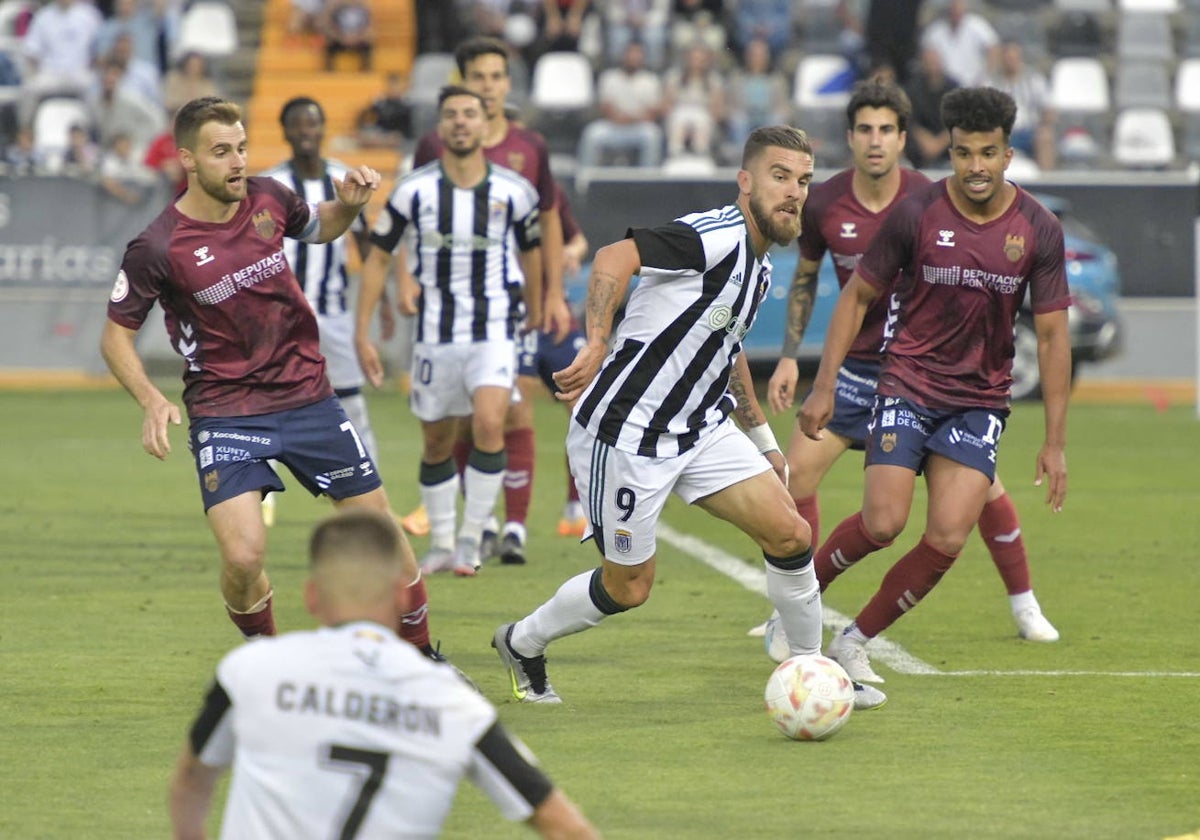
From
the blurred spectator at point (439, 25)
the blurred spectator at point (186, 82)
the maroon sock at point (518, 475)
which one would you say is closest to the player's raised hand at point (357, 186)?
the maroon sock at point (518, 475)

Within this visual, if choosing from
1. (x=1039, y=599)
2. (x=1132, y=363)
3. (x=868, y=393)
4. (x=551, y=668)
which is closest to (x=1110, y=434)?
(x=1132, y=363)

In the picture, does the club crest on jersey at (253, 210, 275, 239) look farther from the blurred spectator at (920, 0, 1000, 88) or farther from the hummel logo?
the blurred spectator at (920, 0, 1000, 88)

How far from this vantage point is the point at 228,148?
6688mm

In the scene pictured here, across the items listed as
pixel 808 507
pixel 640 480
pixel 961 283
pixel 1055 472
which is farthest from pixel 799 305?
pixel 640 480

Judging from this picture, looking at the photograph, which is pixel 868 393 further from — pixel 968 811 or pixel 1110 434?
pixel 1110 434

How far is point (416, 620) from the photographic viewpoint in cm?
698

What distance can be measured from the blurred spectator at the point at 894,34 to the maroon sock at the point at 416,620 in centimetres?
1636

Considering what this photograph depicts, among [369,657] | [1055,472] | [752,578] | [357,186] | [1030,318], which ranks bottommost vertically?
[752,578]

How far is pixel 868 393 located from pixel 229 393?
8.76 feet

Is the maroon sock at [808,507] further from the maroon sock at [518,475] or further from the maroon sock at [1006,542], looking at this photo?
the maroon sock at [518,475]

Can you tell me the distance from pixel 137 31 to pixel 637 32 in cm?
590

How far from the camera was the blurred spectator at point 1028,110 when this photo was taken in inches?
850

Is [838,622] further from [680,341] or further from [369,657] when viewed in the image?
[369,657]

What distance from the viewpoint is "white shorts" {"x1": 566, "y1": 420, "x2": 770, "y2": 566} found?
652cm
